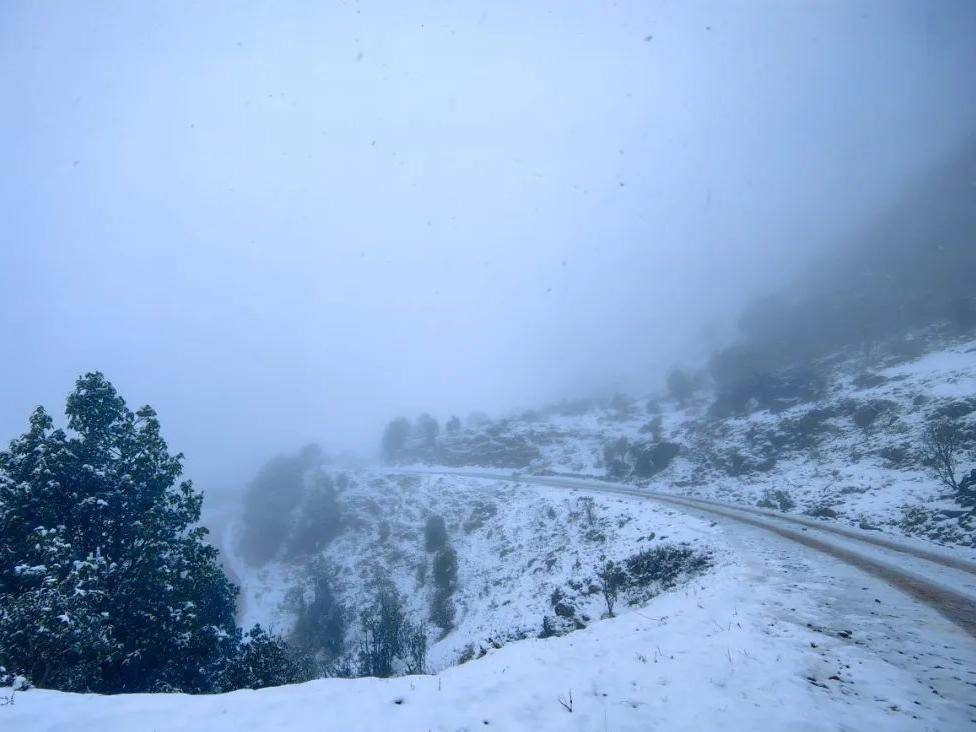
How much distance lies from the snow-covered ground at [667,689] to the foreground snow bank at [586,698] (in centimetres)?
3

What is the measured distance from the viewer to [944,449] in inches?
958

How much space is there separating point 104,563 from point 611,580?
21.7 meters

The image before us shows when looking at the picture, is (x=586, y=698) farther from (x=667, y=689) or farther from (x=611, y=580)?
(x=611, y=580)

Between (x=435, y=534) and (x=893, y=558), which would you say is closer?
(x=893, y=558)

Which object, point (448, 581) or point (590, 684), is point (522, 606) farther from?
point (590, 684)

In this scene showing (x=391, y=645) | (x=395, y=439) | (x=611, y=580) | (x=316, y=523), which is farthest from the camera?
(x=395, y=439)

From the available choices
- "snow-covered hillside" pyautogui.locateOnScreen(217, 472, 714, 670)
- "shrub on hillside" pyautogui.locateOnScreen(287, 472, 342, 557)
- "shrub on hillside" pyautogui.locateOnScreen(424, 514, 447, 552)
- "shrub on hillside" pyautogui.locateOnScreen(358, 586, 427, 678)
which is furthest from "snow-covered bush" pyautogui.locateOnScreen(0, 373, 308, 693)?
"shrub on hillside" pyautogui.locateOnScreen(287, 472, 342, 557)

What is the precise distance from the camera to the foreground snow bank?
6117 mm

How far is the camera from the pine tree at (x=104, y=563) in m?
10.2

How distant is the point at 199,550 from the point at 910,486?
119ft

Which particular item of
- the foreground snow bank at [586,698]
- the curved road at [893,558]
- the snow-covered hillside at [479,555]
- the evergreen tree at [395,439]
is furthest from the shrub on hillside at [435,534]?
the evergreen tree at [395,439]

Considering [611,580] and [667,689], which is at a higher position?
[667,689]

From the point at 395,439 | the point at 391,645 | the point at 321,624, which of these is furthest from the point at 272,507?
the point at 391,645

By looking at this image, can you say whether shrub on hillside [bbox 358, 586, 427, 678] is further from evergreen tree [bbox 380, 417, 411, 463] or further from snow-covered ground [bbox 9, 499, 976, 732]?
evergreen tree [bbox 380, 417, 411, 463]
